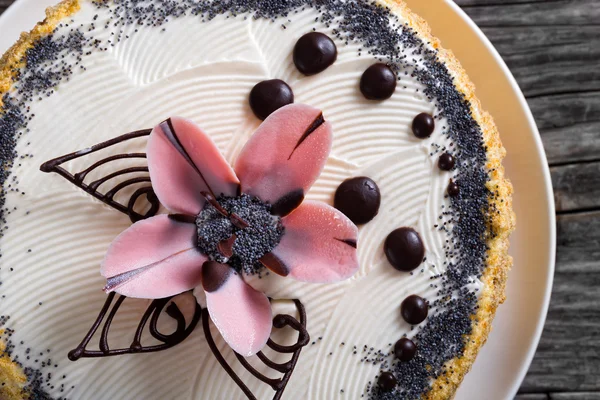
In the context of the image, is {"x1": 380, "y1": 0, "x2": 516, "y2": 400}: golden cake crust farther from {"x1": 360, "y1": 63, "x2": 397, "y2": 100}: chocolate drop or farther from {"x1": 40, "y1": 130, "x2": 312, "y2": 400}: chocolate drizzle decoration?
{"x1": 40, "y1": 130, "x2": 312, "y2": 400}: chocolate drizzle decoration

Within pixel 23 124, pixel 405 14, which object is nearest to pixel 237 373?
pixel 23 124

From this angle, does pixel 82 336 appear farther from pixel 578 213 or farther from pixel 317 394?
pixel 578 213

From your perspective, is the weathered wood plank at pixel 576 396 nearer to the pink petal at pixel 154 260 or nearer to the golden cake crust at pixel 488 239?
the golden cake crust at pixel 488 239

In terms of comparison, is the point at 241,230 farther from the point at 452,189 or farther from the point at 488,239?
the point at 488,239

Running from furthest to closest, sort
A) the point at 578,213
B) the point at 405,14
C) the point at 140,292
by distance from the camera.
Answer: the point at 578,213 < the point at 405,14 < the point at 140,292

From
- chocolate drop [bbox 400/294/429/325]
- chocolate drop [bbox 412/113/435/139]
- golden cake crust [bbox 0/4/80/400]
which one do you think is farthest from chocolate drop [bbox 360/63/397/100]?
golden cake crust [bbox 0/4/80/400]

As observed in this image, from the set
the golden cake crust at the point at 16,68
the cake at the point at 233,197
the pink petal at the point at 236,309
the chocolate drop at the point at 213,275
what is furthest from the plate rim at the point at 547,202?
the golden cake crust at the point at 16,68
